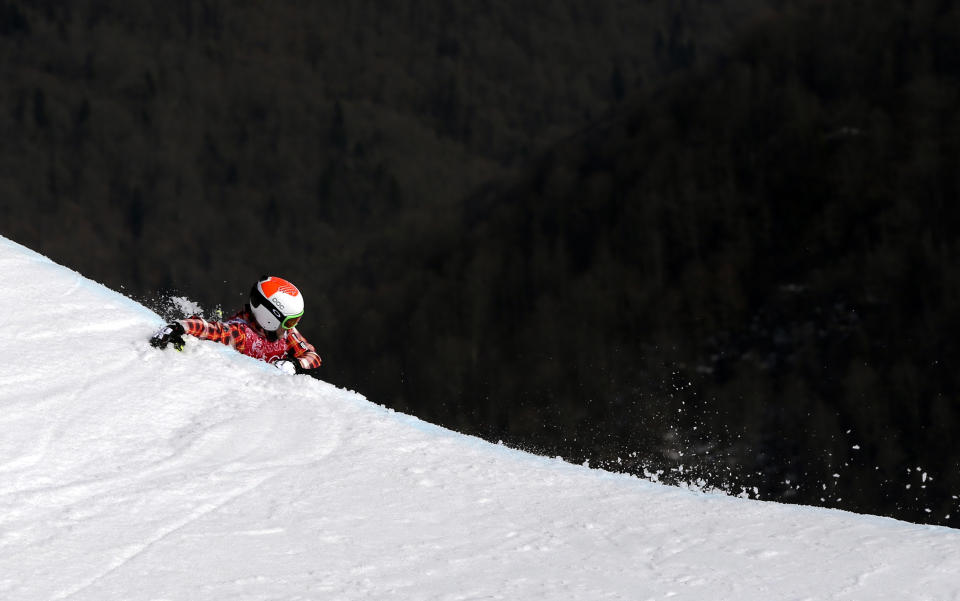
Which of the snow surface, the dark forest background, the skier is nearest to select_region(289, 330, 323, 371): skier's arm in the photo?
the skier

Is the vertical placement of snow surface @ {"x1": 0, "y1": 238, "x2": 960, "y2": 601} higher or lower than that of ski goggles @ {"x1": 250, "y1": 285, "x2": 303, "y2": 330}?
higher

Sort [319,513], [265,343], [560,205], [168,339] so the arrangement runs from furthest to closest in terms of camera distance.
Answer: [560,205]
[265,343]
[168,339]
[319,513]

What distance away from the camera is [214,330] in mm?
6637

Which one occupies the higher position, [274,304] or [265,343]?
[274,304]

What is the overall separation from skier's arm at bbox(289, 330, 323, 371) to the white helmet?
0.65 feet

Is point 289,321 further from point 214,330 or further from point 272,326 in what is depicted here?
point 214,330

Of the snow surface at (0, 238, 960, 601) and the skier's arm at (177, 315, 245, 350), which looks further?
the skier's arm at (177, 315, 245, 350)

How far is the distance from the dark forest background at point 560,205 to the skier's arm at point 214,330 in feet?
103

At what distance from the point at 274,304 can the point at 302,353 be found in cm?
46

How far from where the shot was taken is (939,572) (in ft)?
13.8

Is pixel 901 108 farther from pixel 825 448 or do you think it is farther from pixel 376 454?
pixel 376 454

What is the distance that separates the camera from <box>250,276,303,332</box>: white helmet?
754 centimetres

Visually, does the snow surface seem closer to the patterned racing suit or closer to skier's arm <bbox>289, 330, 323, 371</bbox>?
the patterned racing suit

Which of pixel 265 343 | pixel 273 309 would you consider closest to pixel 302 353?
pixel 265 343
